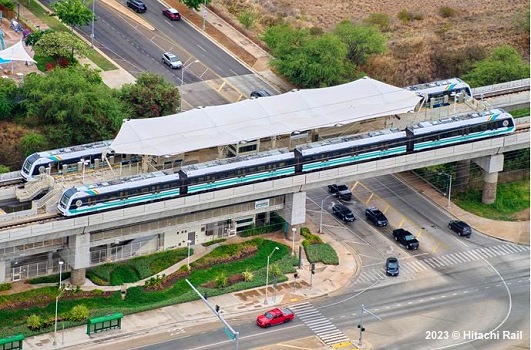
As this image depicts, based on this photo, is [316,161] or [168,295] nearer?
[168,295]

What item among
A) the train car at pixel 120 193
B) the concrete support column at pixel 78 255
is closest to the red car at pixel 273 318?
the train car at pixel 120 193

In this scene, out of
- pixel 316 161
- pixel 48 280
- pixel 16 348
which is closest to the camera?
pixel 16 348

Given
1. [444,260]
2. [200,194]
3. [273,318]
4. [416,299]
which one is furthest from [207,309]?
[444,260]

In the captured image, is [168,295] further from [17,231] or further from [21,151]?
[21,151]

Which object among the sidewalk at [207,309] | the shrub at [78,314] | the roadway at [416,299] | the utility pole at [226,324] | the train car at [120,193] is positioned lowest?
the roadway at [416,299]

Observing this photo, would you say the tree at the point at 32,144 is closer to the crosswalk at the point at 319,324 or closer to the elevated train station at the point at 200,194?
the elevated train station at the point at 200,194

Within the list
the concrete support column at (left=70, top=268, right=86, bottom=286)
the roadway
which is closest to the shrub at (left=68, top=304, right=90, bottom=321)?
the concrete support column at (left=70, top=268, right=86, bottom=286)

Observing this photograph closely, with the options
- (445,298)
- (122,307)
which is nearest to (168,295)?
(122,307)
